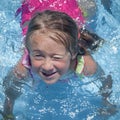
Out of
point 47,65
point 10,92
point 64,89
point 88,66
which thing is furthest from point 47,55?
point 64,89

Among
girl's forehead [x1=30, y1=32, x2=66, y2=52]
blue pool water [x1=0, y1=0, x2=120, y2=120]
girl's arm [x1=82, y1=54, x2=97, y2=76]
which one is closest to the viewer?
girl's forehead [x1=30, y1=32, x2=66, y2=52]

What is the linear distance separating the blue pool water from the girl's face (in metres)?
0.55

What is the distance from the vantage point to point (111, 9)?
137 inches

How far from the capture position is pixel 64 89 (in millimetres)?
2902

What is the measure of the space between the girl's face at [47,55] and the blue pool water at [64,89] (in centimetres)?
55

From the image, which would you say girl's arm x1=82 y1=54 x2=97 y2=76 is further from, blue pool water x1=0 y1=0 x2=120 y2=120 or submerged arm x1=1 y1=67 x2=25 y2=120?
submerged arm x1=1 y1=67 x2=25 y2=120

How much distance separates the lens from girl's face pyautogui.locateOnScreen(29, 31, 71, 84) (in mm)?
2084

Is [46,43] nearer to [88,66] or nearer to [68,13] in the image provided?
[88,66]

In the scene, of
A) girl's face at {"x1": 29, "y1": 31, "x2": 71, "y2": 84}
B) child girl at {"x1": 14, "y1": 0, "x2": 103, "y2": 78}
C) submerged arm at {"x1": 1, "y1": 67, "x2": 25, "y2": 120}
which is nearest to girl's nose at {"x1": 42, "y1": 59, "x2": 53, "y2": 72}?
girl's face at {"x1": 29, "y1": 31, "x2": 71, "y2": 84}

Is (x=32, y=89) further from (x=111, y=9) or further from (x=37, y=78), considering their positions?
(x=111, y=9)

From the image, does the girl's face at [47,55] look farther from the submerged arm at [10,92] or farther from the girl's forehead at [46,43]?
the submerged arm at [10,92]

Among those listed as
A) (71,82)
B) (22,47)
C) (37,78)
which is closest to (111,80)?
(71,82)

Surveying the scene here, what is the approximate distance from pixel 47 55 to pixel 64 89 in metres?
0.85

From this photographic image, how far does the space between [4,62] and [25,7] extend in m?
0.50
